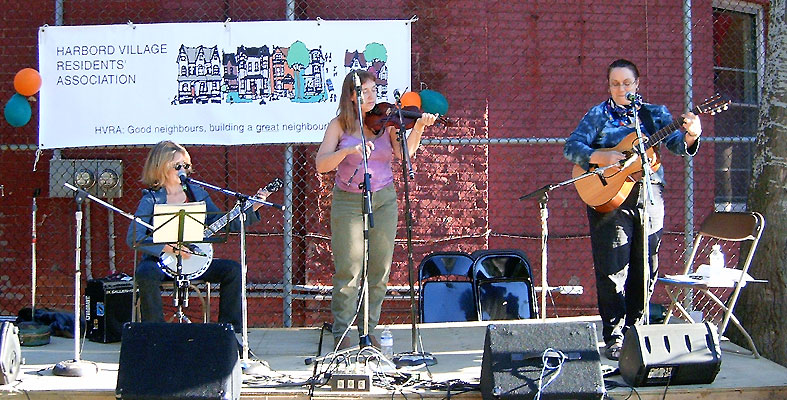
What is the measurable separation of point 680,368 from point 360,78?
2.49m

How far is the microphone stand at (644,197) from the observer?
4.73m

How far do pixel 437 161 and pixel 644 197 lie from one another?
118 inches

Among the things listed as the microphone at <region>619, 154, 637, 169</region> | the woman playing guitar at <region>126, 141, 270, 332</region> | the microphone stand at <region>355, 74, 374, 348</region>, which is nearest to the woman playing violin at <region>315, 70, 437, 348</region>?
the microphone stand at <region>355, 74, 374, 348</region>

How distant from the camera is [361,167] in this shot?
5.19 metres

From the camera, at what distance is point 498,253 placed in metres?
6.57

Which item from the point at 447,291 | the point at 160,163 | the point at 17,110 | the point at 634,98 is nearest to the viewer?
the point at 634,98

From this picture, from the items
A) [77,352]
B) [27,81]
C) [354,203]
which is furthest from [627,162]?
[27,81]

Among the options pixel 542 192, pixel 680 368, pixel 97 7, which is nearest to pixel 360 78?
pixel 542 192

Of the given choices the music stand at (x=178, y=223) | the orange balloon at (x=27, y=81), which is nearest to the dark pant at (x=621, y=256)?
the music stand at (x=178, y=223)

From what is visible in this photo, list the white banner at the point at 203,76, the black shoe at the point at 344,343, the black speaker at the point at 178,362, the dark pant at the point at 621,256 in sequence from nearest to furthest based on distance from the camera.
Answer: the black speaker at the point at 178,362
the dark pant at the point at 621,256
the black shoe at the point at 344,343
the white banner at the point at 203,76

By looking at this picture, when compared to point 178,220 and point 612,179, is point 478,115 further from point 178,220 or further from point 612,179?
point 178,220

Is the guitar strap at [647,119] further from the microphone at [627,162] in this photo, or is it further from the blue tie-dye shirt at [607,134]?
the microphone at [627,162]

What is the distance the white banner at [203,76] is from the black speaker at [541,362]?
9.42 feet

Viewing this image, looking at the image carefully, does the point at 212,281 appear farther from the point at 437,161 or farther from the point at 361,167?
the point at 437,161
